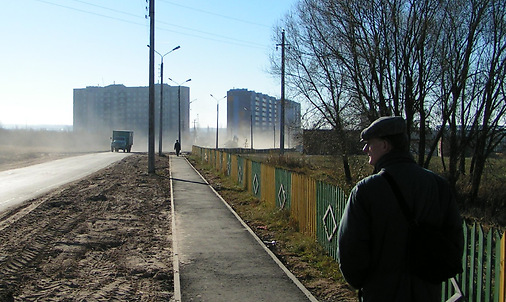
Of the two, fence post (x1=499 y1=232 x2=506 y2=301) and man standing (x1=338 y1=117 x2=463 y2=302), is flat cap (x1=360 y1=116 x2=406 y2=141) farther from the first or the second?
fence post (x1=499 y1=232 x2=506 y2=301)

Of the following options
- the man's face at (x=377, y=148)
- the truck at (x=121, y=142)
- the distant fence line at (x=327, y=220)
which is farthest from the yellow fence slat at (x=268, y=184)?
the truck at (x=121, y=142)

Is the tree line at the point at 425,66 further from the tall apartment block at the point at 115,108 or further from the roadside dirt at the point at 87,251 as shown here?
the tall apartment block at the point at 115,108

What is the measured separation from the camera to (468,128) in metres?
21.0

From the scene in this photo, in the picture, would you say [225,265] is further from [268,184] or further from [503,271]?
[268,184]

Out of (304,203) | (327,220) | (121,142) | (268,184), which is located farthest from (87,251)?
(121,142)

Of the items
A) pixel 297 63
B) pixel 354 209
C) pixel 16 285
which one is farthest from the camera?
pixel 297 63

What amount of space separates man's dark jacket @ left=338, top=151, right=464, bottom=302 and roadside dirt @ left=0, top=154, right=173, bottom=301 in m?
3.92

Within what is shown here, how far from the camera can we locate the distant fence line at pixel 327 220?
179 inches

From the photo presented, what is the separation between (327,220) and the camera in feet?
28.6

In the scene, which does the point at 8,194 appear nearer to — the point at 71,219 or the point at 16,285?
the point at 71,219

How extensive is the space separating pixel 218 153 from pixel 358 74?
497 inches

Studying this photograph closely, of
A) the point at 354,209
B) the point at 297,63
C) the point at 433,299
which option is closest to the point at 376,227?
the point at 354,209

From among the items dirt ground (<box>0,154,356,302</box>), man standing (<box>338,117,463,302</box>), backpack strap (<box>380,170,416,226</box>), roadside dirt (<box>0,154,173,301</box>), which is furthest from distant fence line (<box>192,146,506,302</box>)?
roadside dirt (<box>0,154,173,301</box>)

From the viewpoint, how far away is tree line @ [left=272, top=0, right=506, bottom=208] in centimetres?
1903
